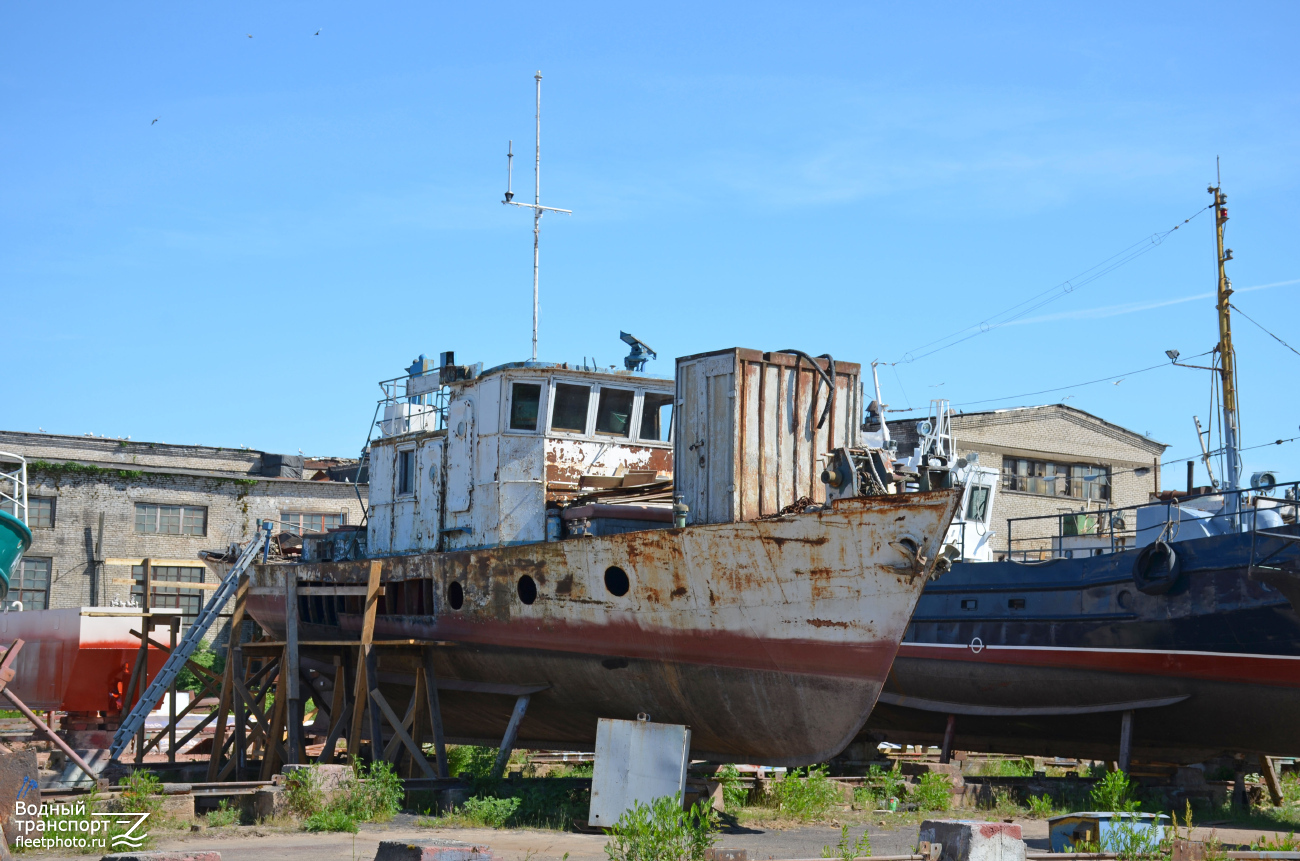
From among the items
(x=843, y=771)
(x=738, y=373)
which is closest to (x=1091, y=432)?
(x=843, y=771)

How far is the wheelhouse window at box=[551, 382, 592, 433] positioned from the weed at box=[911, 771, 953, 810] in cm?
613

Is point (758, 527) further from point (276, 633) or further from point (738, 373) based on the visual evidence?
point (276, 633)

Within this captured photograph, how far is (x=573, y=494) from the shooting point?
1576cm

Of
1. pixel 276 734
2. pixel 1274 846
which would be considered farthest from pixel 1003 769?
pixel 276 734

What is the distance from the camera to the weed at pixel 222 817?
1197 centimetres

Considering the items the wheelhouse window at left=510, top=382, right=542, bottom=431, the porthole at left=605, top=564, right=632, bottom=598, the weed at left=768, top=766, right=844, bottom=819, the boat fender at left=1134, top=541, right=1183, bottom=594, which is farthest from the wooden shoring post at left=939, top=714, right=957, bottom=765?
the wheelhouse window at left=510, top=382, right=542, bottom=431

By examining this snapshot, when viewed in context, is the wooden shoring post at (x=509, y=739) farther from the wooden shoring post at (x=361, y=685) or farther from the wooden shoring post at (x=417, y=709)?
the wooden shoring post at (x=361, y=685)

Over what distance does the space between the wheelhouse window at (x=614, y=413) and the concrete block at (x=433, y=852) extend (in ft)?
31.2

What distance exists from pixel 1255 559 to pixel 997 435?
83.0 feet

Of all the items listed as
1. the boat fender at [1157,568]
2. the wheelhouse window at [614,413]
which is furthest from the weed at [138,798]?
the boat fender at [1157,568]

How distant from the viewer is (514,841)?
11.0m

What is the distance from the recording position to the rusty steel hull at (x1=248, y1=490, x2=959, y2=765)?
1202cm

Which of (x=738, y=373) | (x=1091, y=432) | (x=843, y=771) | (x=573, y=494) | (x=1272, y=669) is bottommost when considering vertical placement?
(x=843, y=771)

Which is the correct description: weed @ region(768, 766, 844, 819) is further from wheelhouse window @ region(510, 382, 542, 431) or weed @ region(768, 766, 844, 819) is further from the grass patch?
the grass patch
